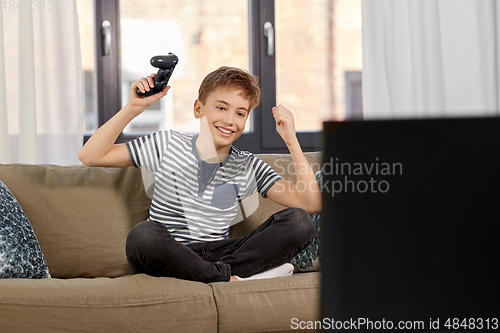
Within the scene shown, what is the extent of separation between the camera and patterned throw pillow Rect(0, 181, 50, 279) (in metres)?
1.26

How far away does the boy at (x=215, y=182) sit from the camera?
4.52 feet

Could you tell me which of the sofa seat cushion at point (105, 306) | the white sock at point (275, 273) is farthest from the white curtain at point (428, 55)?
the sofa seat cushion at point (105, 306)

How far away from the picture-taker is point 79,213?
159 cm

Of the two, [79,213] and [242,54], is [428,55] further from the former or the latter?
[79,213]

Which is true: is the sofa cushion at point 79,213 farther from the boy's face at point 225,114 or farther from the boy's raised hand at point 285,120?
the boy's raised hand at point 285,120

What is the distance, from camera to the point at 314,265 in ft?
5.12

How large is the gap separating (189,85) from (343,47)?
3.04 feet

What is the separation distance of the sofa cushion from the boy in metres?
0.16

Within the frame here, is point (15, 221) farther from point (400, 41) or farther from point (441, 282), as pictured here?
point (400, 41)

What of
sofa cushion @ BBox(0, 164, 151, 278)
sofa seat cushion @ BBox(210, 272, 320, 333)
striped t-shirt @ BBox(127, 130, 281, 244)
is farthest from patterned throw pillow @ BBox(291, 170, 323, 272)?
sofa cushion @ BBox(0, 164, 151, 278)

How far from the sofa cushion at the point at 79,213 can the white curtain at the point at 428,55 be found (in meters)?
1.41

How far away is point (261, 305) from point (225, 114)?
662 millimetres

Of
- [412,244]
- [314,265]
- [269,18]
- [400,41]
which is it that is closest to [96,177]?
[314,265]

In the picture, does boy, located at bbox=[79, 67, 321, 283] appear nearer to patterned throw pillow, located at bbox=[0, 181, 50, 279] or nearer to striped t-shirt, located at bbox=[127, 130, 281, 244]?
striped t-shirt, located at bbox=[127, 130, 281, 244]
